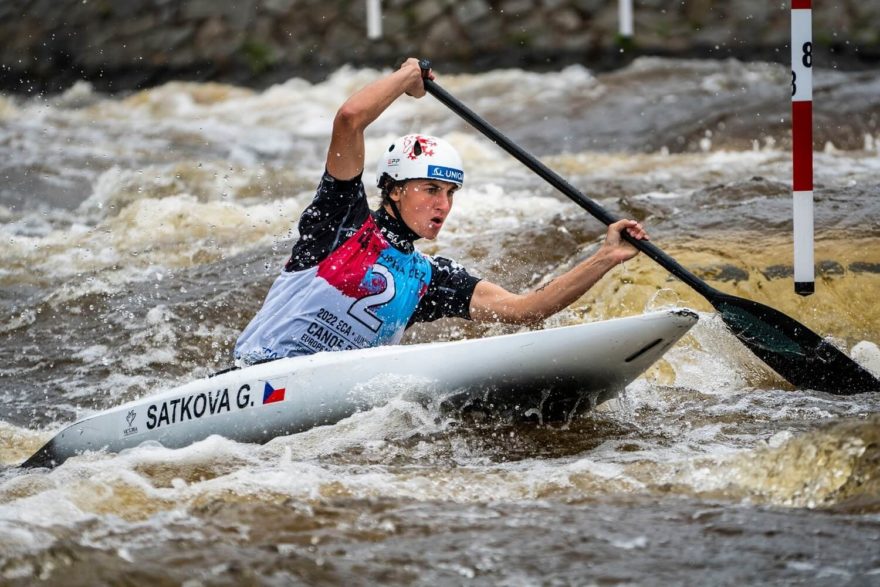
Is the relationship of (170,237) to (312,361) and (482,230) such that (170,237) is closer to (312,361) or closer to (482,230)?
(482,230)

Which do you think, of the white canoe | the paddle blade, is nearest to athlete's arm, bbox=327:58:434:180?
the white canoe

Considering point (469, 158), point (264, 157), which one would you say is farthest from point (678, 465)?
point (264, 157)

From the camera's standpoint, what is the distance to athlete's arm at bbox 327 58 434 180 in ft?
14.1

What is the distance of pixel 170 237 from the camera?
27.8 feet

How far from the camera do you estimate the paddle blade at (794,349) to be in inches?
193

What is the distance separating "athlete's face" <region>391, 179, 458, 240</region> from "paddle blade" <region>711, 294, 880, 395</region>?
1160mm

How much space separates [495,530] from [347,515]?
0.43 meters

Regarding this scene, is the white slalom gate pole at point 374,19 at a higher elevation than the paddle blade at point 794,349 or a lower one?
higher

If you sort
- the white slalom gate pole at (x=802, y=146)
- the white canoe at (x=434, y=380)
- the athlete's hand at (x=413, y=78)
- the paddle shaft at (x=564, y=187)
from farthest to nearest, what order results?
the white slalom gate pole at (x=802, y=146)
the paddle shaft at (x=564, y=187)
the athlete's hand at (x=413, y=78)
the white canoe at (x=434, y=380)

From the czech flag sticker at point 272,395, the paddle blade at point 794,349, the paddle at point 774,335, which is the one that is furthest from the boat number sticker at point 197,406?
the paddle blade at point 794,349

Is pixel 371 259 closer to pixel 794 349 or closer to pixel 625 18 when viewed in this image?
pixel 794 349

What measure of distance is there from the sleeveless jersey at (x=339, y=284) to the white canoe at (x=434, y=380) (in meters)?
0.15

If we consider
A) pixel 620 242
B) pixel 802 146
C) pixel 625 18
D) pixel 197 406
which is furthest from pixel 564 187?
pixel 625 18

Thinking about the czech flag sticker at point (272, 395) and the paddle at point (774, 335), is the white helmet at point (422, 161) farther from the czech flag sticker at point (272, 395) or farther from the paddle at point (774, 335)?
the czech flag sticker at point (272, 395)
